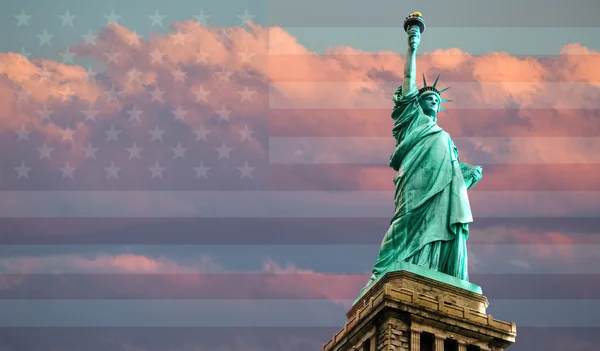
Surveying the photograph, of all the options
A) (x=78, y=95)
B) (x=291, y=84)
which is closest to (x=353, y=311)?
(x=291, y=84)

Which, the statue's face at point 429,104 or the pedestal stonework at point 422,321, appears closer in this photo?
the pedestal stonework at point 422,321

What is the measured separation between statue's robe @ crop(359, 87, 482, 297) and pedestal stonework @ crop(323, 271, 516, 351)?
1464 millimetres

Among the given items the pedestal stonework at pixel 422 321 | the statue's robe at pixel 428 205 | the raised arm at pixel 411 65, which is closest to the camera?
the pedestal stonework at pixel 422 321

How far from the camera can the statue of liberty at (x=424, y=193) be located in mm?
48969

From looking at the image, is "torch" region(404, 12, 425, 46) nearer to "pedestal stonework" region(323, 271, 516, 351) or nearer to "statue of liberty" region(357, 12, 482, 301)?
"statue of liberty" region(357, 12, 482, 301)

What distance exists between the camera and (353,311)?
49531 mm

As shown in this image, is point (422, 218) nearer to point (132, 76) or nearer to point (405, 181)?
point (405, 181)

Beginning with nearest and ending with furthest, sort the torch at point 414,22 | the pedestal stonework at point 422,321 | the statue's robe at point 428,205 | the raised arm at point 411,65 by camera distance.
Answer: the pedestal stonework at point 422,321 → the statue's robe at point 428,205 → the raised arm at point 411,65 → the torch at point 414,22

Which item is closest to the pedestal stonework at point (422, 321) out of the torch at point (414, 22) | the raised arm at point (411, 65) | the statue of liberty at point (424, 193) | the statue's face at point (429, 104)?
the statue of liberty at point (424, 193)

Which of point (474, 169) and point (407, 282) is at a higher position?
point (474, 169)

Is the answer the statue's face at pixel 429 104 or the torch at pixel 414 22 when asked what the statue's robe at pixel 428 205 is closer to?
the statue's face at pixel 429 104

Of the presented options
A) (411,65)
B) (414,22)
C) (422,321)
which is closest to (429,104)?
(411,65)

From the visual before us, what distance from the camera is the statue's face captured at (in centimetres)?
5366

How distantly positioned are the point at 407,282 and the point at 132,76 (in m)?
30.5
